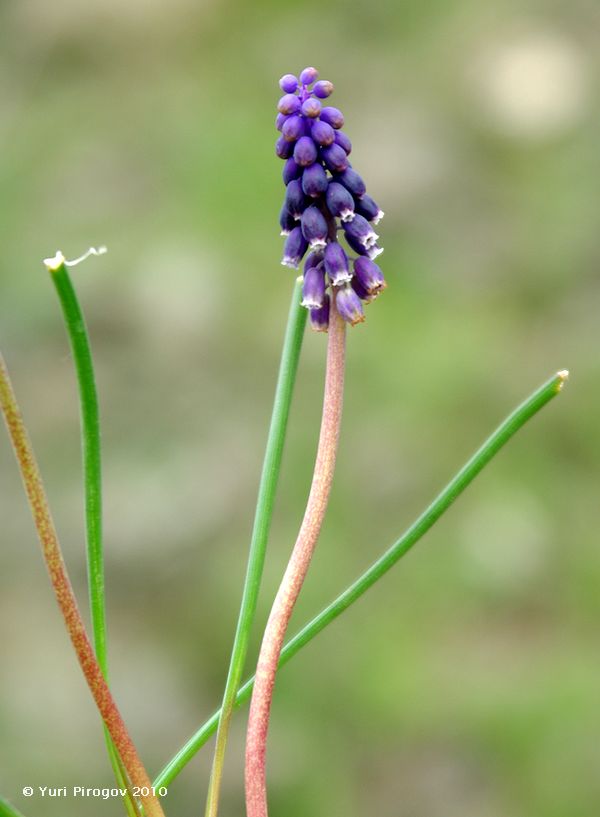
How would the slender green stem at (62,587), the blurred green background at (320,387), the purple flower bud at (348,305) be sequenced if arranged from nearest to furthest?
the slender green stem at (62,587) → the purple flower bud at (348,305) → the blurred green background at (320,387)

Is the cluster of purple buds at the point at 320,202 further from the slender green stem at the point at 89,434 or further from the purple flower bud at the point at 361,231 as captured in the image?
the slender green stem at the point at 89,434

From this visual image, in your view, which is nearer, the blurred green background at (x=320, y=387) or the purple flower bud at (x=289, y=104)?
the purple flower bud at (x=289, y=104)

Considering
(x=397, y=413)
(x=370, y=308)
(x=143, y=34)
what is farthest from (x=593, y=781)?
(x=143, y=34)

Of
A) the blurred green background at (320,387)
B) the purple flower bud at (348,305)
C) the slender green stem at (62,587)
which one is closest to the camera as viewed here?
the slender green stem at (62,587)

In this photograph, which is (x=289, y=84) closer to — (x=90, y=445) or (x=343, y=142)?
(x=343, y=142)

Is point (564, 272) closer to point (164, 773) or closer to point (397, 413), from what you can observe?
point (397, 413)

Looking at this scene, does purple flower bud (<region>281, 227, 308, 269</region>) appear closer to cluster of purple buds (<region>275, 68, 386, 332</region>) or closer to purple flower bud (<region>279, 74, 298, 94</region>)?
cluster of purple buds (<region>275, 68, 386, 332</region>)

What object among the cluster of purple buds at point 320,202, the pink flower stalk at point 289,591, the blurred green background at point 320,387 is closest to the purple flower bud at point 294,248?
the cluster of purple buds at point 320,202
